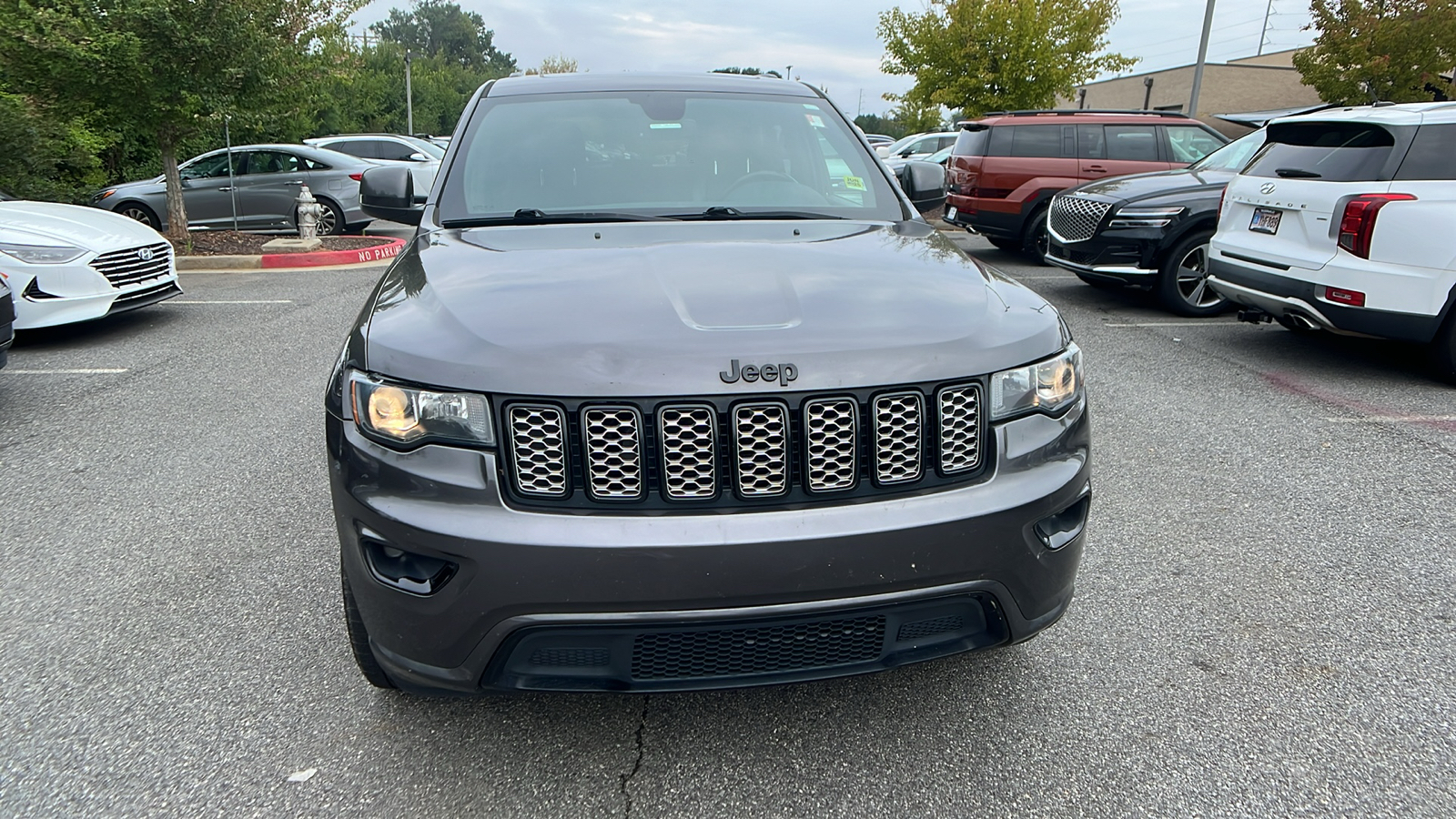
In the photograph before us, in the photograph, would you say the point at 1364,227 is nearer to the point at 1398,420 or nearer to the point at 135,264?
the point at 1398,420

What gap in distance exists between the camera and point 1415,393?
19.5ft

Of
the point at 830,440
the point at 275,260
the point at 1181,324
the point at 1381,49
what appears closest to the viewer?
the point at 830,440

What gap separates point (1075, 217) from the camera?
8727 mm

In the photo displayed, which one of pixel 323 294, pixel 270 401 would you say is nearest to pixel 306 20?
pixel 323 294

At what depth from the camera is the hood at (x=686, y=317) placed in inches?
77.1

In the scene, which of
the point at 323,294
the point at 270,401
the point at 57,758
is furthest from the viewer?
the point at 323,294

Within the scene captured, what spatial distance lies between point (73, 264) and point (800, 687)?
698cm

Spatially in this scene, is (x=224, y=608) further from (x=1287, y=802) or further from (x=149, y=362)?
(x=149, y=362)

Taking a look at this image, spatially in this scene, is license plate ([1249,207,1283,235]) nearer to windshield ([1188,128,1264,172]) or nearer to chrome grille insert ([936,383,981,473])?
windshield ([1188,128,1264,172])

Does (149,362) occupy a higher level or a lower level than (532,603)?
lower

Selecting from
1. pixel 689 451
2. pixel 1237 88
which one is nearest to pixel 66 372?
pixel 689 451

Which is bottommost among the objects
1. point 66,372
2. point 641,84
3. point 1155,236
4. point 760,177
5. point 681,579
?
point 66,372

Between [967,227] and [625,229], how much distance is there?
9.73m

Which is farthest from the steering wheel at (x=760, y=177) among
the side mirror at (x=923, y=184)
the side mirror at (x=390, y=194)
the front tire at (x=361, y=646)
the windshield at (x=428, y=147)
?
the windshield at (x=428, y=147)
